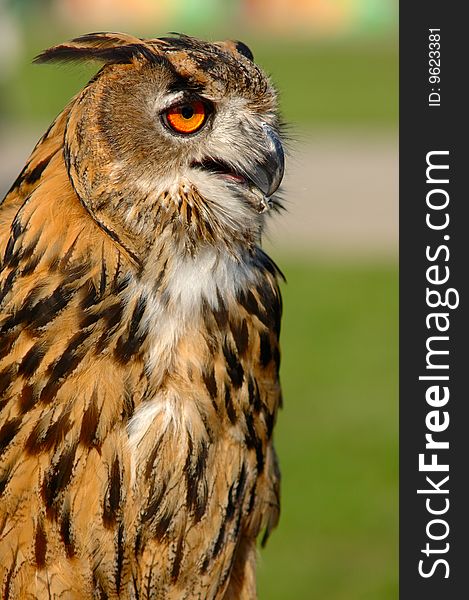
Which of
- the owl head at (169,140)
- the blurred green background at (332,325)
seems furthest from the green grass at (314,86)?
the owl head at (169,140)

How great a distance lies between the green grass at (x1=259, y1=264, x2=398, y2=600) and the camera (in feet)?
19.0

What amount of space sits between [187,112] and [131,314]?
1.53 ft

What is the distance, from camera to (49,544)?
2.69m

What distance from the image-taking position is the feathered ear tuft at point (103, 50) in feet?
8.24

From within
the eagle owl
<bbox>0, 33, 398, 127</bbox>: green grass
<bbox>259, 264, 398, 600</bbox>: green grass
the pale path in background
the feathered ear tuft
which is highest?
<bbox>0, 33, 398, 127</bbox>: green grass

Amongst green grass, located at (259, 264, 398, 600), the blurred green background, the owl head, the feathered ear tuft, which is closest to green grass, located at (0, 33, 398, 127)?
the blurred green background

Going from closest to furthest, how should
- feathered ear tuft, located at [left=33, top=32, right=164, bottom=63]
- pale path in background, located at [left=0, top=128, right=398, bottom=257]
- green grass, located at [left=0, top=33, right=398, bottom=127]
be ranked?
feathered ear tuft, located at [left=33, top=32, right=164, bottom=63], pale path in background, located at [left=0, top=128, right=398, bottom=257], green grass, located at [left=0, top=33, right=398, bottom=127]

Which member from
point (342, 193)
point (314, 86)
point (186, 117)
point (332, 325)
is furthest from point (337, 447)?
point (314, 86)

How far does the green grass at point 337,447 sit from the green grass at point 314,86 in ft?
14.5

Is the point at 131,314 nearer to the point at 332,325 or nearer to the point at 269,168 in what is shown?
the point at 269,168

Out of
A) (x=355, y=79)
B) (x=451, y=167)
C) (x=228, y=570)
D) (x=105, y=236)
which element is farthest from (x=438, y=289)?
(x=355, y=79)

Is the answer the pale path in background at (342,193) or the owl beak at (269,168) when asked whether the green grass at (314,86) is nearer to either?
the pale path in background at (342,193)

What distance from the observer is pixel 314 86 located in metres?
25.9

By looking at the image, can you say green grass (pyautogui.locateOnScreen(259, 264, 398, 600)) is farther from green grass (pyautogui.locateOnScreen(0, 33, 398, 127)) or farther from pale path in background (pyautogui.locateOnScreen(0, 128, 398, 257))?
green grass (pyautogui.locateOnScreen(0, 33, 398, 127))
